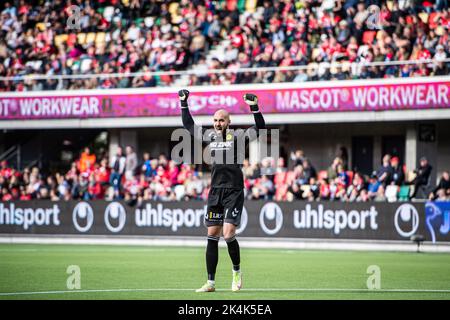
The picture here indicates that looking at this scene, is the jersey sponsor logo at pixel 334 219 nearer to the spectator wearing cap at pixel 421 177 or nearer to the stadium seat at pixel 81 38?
the spectator wearing cap at pixel 421 177

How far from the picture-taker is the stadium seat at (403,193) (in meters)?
25.8

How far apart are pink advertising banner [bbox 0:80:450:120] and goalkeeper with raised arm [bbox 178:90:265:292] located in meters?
15.3

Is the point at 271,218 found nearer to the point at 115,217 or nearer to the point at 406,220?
the point at 406,220

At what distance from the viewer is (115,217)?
27.8 metres

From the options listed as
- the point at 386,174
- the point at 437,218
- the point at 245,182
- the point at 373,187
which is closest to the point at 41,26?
the point at 245,182

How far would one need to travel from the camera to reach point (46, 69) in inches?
1336

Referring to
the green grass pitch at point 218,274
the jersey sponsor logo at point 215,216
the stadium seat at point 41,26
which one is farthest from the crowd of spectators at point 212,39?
the jersey sponsor logo at point 215,216

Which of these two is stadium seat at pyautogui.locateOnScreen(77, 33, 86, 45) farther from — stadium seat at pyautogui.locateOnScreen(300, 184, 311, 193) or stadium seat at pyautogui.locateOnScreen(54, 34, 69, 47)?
Result: stadium seat at pyautogui.locateOnScreen(300, 184, 311, 193)

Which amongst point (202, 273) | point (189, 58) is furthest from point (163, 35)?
point (202, 273)

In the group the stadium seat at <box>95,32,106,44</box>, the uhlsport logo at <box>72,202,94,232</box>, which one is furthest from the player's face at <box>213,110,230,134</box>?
the stadium seat at <box>95,32,106,44</box>

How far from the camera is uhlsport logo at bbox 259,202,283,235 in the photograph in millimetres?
26109

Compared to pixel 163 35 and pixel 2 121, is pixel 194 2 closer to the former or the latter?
pixel 163 35

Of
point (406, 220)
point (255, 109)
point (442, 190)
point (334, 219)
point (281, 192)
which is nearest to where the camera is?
point (255, 109)

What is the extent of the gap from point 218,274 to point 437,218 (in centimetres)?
1004
